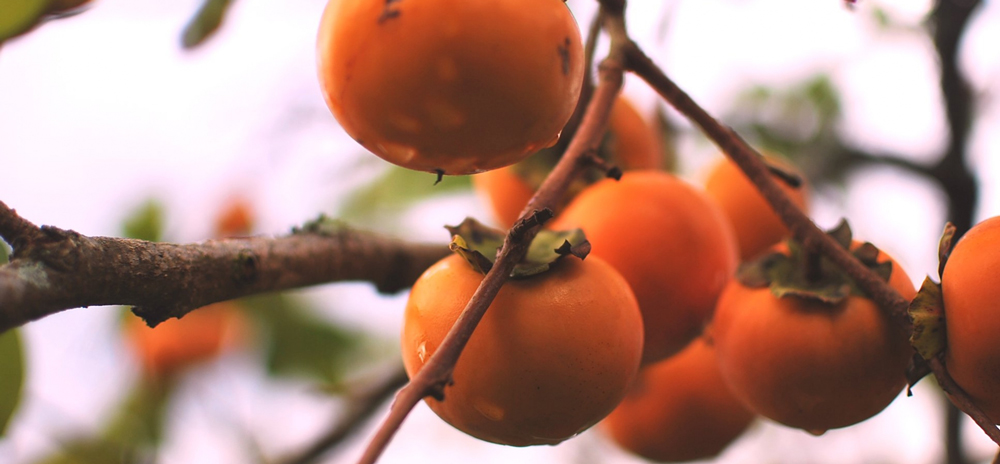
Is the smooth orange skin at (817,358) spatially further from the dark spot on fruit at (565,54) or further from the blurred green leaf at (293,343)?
the blurred green leaf at (293,343)

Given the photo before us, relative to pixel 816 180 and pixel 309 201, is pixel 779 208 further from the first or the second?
pixel 309 201

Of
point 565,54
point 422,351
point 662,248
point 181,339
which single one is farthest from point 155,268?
point 181,339

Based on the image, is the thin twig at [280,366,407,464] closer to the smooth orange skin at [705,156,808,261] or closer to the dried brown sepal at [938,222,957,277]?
the smooth orange skin at [705,156,808,261]

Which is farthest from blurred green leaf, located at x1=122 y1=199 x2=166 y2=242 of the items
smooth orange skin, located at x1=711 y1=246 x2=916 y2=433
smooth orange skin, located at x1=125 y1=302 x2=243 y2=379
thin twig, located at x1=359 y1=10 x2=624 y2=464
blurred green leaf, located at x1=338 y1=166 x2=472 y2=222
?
smooth orange skin, located at x1=711 y1=246 x2=916 y2=433

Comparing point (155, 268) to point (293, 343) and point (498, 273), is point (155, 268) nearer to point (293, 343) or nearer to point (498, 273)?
point (498, 273)

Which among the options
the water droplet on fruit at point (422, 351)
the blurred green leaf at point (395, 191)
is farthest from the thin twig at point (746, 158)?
the blurred green leaf at point (395, 191)

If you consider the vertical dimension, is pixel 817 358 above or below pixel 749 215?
above

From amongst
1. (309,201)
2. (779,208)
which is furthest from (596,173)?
(309,201)
